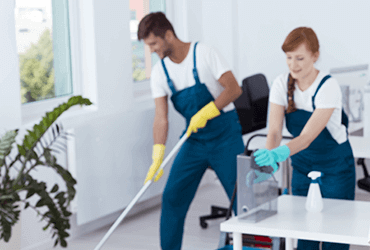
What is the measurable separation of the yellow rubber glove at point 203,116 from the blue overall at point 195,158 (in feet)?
0.28

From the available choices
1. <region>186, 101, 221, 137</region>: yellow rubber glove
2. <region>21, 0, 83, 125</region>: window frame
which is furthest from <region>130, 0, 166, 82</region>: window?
<region>186, 101, 221, 137</region>: yellow rubber glove

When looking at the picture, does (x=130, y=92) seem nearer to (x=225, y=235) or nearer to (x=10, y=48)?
(x=10, y=48)

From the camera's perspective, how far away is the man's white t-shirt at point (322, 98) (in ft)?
7.26

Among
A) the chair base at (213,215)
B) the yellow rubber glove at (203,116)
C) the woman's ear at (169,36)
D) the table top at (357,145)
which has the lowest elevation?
the chair base at (213,215)

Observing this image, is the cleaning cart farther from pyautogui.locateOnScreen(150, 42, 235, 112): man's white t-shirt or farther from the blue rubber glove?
pyautogui.locateOnScreen(150, 42, 235, 112): man's white t-shirt

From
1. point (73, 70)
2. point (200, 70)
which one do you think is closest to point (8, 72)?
point (73, 70)

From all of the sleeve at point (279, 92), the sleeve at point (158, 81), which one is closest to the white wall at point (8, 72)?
the sleeve at point (158, 81)

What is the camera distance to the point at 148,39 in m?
2.79

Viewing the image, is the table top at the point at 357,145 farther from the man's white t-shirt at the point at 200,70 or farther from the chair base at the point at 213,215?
the chair base at the point at 213,215

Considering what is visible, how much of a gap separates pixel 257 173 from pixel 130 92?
210 cm

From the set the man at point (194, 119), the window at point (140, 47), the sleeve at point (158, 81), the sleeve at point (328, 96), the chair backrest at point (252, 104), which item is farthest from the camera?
the window at point (140, 47)

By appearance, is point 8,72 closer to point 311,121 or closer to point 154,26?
point 154,26

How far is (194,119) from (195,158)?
0.23 meters

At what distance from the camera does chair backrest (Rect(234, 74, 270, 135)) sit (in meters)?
3.72
